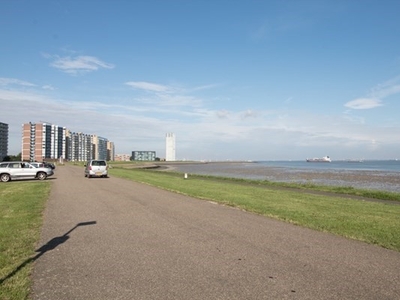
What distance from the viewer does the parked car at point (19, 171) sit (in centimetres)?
2895

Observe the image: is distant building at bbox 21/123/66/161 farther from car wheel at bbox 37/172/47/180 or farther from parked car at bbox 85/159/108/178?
parked car at bbox 85/159/108/178

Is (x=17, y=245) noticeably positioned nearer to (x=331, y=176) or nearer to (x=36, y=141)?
(x=331, y=176)

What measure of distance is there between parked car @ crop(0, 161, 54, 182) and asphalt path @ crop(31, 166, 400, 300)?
22.6 m

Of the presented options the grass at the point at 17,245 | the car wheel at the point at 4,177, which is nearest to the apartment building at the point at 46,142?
the car wheel at the point at 4,177

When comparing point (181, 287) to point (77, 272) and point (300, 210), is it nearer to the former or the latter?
point (77, 272)

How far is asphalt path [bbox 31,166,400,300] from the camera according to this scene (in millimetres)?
4621

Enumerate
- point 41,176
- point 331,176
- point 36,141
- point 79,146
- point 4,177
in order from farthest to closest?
1. point 79,146
2. point 36,141
3. point 331,176
4. point 41,176
5. point 4,177

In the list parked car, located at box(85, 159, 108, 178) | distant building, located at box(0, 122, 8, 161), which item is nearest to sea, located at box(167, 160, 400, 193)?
parked car, located at box(85, 159, 108, 178)

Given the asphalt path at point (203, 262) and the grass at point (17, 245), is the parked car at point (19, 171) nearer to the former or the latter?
the grass at point (17, 245)

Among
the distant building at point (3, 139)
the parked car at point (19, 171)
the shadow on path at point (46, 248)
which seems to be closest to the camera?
the shadow on path at point (46, 248)

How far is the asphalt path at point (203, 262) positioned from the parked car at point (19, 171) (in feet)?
A: 74.1

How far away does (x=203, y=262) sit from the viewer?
5.87 metres

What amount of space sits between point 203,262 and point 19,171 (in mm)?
28781

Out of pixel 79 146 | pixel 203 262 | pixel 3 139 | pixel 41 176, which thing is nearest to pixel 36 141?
pixel 3 139
